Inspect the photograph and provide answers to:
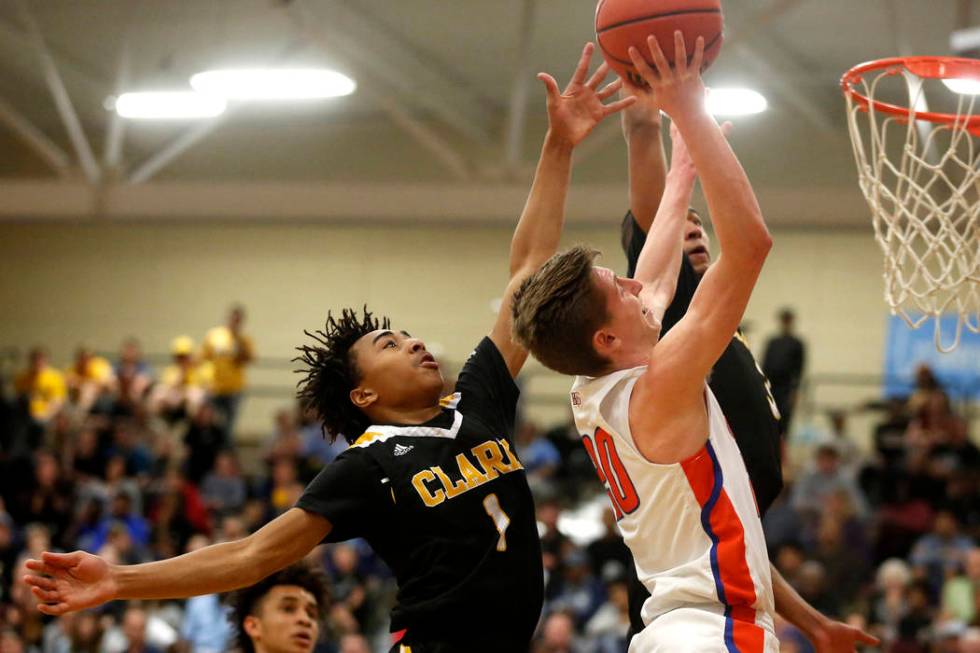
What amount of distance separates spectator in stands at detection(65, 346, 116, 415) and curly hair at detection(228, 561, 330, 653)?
10836 millimetres

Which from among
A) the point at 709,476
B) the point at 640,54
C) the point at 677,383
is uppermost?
the point at 640,54

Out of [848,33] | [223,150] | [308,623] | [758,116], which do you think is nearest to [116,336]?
[223,150]

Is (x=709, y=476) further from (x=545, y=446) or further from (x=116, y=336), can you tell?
(x=116, y=336)

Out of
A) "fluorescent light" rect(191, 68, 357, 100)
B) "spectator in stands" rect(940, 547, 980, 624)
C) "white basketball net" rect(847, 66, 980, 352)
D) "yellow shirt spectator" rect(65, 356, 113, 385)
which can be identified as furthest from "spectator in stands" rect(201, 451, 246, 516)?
"white basketball net" rect(847, 66, 980, 352)

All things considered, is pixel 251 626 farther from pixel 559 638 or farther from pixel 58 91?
pixel 58 91

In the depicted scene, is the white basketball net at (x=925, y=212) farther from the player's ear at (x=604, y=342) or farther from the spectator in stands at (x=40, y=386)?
the spectator in stands at (x=40, y=386)

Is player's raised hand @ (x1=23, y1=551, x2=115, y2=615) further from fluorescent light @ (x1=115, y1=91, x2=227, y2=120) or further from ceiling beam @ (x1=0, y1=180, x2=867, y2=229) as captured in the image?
fluorescent light @ (x1=115, y1=91, x2=227, y2=120)

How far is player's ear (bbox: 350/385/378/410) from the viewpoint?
4.10 metres

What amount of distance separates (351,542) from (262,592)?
281 inches

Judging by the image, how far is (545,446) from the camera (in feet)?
45.5

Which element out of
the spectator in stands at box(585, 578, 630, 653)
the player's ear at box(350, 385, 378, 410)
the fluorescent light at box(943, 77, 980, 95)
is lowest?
the spectator in stands at box(585, 578, 630, 653)

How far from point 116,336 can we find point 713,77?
9.66 metres

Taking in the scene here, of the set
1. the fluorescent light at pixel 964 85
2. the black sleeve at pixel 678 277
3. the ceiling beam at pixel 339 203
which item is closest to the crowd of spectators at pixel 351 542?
the ceiling beam at pixel 339 203

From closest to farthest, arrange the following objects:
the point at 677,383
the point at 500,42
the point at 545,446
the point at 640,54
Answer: the point at 677,383, the point at 640,54, the point at 545,446, the point at 500,42
